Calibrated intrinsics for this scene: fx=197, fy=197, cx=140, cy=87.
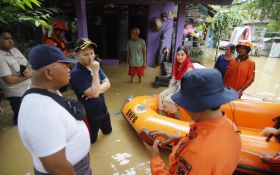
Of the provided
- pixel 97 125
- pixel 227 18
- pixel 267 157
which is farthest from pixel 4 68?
pixel 227 18

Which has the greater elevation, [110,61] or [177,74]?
[177,74]

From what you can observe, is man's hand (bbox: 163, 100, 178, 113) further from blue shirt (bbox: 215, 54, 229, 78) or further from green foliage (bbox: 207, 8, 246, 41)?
green foliage (bbox: 207, 8, 246, 41)

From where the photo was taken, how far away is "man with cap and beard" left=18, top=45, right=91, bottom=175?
1050 mm

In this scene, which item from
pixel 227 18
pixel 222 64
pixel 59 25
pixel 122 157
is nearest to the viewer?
pixel 122 157

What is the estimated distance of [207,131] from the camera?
1.09m

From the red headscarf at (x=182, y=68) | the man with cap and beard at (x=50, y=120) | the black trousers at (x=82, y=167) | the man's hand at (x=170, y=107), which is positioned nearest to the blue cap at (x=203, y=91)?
the man with cap and beard at (x=50, y=120)

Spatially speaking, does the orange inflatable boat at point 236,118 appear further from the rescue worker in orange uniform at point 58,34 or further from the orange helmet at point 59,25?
the orange helmet at point 59,25

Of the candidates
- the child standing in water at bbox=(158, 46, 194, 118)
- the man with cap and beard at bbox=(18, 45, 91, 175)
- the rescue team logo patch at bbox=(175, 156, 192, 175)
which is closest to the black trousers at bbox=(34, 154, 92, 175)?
the man with cap and beard at bbox=(18, 45, 91, 175)

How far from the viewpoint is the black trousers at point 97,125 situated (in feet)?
9.69

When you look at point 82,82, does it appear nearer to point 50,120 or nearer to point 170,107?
point 50,120

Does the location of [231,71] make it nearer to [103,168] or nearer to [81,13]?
[103,168]

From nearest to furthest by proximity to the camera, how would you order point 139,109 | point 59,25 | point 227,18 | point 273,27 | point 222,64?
1. point 139,109
2. point 222,64
3. point 59,25
4. point 227,18
5. point 273,27

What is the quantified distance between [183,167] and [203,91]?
17.8 inches

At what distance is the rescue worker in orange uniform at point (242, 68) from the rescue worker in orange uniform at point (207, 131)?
9.07ft
